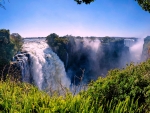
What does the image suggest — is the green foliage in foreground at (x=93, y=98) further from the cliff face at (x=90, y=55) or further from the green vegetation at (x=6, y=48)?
the cliff face at (x=90, y=55)

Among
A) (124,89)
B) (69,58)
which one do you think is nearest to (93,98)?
(124,89)

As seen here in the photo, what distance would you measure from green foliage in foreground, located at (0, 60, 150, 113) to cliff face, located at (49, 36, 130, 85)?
5962cm

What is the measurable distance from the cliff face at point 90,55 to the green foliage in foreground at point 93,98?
5962 centimetres

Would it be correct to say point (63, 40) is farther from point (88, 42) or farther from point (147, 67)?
point (147, 67)

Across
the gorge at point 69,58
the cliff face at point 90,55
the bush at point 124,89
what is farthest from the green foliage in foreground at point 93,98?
the cliff face at point 90,55

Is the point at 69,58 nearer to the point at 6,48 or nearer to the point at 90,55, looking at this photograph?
the point at 90,55

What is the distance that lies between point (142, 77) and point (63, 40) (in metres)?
66.5

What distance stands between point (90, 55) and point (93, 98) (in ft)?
285

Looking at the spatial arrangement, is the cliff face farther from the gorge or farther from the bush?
the bush

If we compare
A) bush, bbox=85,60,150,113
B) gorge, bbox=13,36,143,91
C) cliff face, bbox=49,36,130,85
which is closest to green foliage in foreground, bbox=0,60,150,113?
bush, bbox=85,60,150,113

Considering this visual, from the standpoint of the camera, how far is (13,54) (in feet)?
150

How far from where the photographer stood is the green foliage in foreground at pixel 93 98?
4.27 meters

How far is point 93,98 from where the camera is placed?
7199mm

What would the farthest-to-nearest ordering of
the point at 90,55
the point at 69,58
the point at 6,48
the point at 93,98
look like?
1. the point at 90,55
2. the point at 69,58
3. the point at 6,48
4. the point at 93,98
